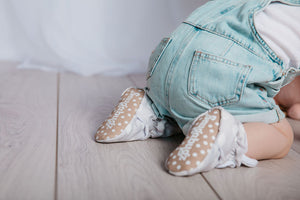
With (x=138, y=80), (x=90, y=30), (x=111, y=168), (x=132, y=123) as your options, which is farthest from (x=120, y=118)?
(x=90, y=30)

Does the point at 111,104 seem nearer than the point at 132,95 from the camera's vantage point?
No

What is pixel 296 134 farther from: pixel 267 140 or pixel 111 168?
pixel 111 168

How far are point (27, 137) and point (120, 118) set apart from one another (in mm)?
238

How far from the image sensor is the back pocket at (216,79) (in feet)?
2.33

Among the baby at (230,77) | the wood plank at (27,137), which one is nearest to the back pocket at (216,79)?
the baby at (230,77)

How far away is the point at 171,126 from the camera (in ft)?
2.85

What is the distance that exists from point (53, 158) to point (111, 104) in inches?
16.5

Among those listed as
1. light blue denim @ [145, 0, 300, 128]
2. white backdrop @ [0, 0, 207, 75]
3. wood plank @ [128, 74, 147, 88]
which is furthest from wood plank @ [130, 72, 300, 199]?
white backdrop @ [0, 0, 207, 75]

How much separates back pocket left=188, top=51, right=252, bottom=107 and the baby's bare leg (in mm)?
76

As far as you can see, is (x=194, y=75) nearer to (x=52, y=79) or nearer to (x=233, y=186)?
(x=233, y=186)

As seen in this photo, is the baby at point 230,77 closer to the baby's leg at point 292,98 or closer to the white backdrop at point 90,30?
the baby's leg at point 292,98

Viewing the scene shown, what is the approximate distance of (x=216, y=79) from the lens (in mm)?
724

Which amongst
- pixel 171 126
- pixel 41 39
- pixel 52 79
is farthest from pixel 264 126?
pixel 41 39

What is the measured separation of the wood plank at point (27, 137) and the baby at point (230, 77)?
15 centimetres
